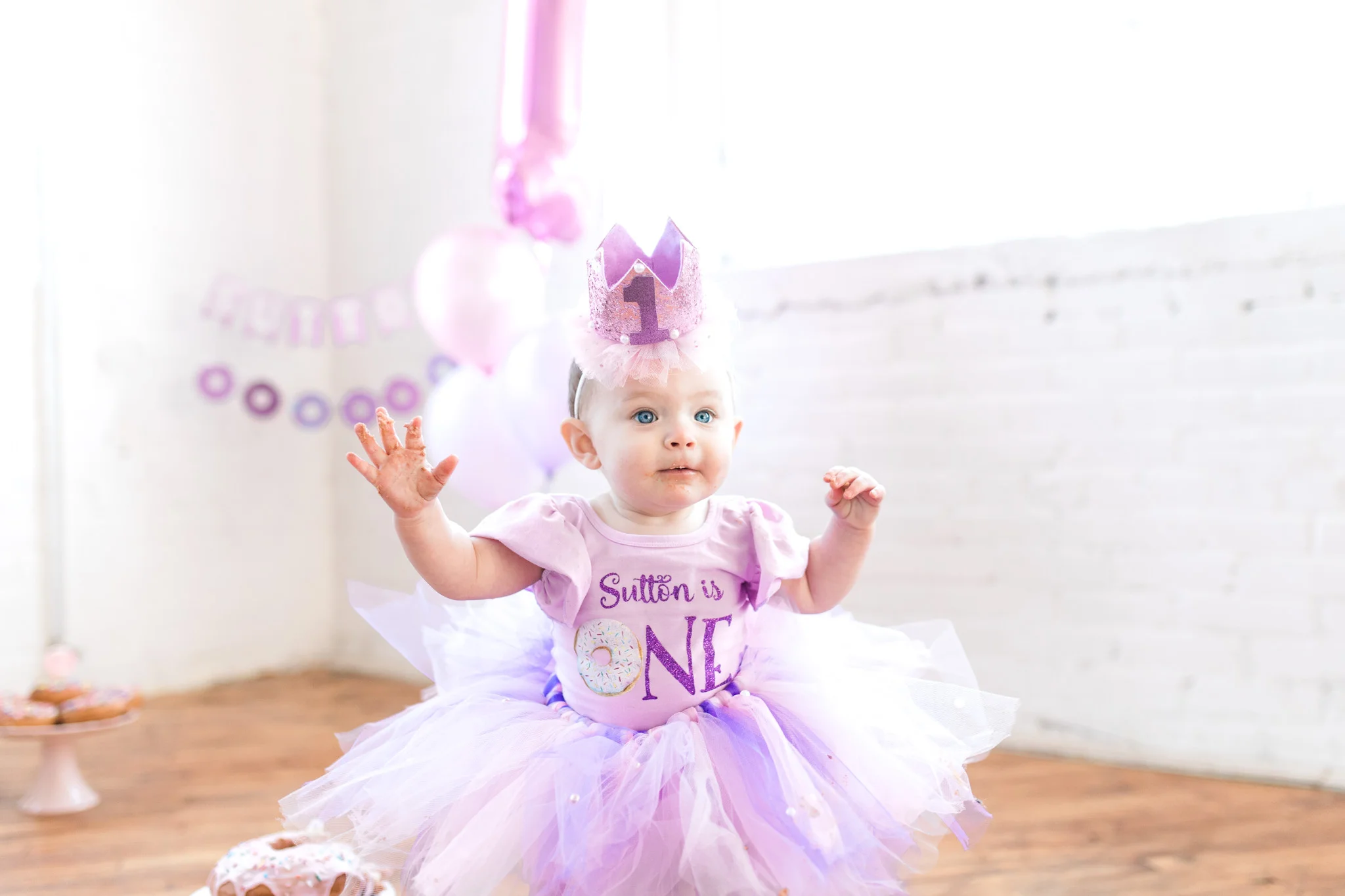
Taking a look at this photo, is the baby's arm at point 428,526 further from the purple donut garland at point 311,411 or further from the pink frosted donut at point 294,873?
the purple donut garland at point 311,411

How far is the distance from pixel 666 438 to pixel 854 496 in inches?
9.6

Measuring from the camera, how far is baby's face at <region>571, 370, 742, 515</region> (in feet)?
4.55

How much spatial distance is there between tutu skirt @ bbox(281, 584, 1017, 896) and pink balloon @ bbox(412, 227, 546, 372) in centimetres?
108

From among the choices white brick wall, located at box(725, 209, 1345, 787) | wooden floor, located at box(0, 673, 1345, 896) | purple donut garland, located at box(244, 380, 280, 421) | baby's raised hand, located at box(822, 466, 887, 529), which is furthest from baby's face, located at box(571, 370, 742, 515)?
purple donut garland, located at box(244, 380, 280, 421)

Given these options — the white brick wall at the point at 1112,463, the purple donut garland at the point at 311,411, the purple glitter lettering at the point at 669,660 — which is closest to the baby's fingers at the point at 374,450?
the purple glitter lettering at the point at 669,660

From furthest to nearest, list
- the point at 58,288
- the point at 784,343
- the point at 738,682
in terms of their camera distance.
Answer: the point at 58,288 → the point at 784,343 → the point at 738,682

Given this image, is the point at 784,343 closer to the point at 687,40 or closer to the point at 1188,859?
the point at 687,40

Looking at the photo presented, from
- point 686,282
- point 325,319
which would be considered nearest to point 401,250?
point 325,319

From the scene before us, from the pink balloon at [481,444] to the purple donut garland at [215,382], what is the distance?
1033mm

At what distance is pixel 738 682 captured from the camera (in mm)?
1479

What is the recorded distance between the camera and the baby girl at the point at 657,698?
1.27 meters

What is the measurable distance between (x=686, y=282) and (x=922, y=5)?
→ 5.71 feet

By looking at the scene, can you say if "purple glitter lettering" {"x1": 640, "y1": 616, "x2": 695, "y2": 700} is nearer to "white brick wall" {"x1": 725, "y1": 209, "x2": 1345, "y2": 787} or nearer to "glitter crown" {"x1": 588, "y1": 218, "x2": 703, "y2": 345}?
"glitter crown" {"x1": 588, "y1": 218, "x2": 703, "y2": 345}

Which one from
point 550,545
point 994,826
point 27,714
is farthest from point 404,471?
point 27,714
